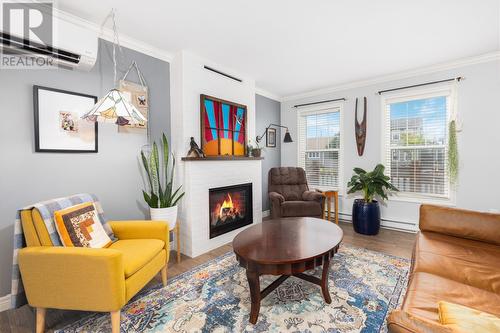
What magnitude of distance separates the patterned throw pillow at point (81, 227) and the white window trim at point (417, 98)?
402 cm

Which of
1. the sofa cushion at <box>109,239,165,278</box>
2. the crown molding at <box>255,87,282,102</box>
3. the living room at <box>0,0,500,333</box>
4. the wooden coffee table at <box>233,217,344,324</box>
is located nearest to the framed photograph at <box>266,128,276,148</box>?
the crown molding at <box>255,87,282,102</box>

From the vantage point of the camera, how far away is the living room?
1556 millimetres

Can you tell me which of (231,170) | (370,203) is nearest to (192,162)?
(231,170)

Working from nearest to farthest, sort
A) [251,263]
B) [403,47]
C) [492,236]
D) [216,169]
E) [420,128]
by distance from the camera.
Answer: [251,263] → [492,236] → [403,47] → [216,169] → [420,128]

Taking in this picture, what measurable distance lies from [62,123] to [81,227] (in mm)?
1010

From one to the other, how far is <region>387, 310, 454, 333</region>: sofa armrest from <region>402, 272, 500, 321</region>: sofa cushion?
50 centimetres

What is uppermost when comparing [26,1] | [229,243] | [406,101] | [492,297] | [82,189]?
[26,1]

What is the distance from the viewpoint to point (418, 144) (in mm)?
3529

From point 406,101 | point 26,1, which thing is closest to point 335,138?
point 406,101

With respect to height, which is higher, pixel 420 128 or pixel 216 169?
pixel 420 128

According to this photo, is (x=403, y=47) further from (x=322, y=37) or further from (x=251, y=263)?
(x=251, y=263)

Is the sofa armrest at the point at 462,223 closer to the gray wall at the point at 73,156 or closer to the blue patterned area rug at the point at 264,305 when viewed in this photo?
the blue patterned area rug at the point at 264,305

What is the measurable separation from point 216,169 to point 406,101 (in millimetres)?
3179

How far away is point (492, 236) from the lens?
1.91m
